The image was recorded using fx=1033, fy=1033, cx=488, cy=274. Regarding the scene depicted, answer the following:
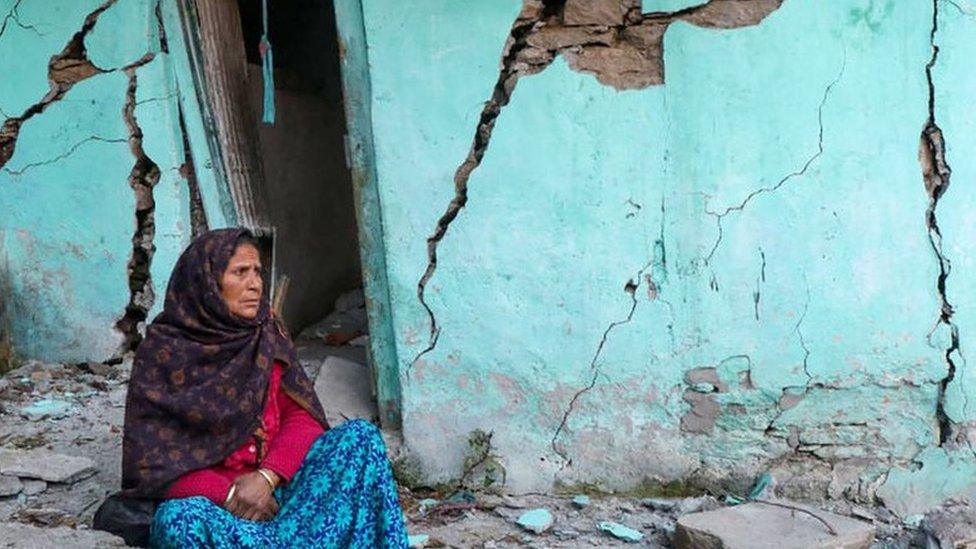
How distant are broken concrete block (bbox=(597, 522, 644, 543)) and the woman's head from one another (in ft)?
4.34

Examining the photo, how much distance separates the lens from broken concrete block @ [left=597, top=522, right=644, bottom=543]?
326cm

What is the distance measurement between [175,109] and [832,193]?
2.44m

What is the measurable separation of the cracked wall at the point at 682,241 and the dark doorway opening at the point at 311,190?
32.2 inches

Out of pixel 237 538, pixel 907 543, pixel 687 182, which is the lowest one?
pixel 907 543

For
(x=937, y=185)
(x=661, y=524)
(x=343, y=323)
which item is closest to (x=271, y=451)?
(x=661, y=524)

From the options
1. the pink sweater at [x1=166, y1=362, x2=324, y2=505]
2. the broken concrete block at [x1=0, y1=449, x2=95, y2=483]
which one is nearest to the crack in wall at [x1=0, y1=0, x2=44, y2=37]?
the broken concrete block at [x1=0, y1=449, x2=95, y2=483]

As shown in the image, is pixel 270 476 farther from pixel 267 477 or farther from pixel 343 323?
pixel 343 323

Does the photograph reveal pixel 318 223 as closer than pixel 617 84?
No

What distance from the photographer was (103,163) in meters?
4.04

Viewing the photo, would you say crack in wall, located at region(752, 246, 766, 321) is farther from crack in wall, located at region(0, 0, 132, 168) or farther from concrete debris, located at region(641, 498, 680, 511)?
crack in wall, located at region(0, 0, 132, 168)

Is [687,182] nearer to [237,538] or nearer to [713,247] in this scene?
[713,247]

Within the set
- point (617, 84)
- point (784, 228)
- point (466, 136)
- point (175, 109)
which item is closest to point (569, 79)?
point (617, 84)

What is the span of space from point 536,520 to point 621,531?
0.28 meters

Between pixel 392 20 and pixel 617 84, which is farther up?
pixel 392 20
